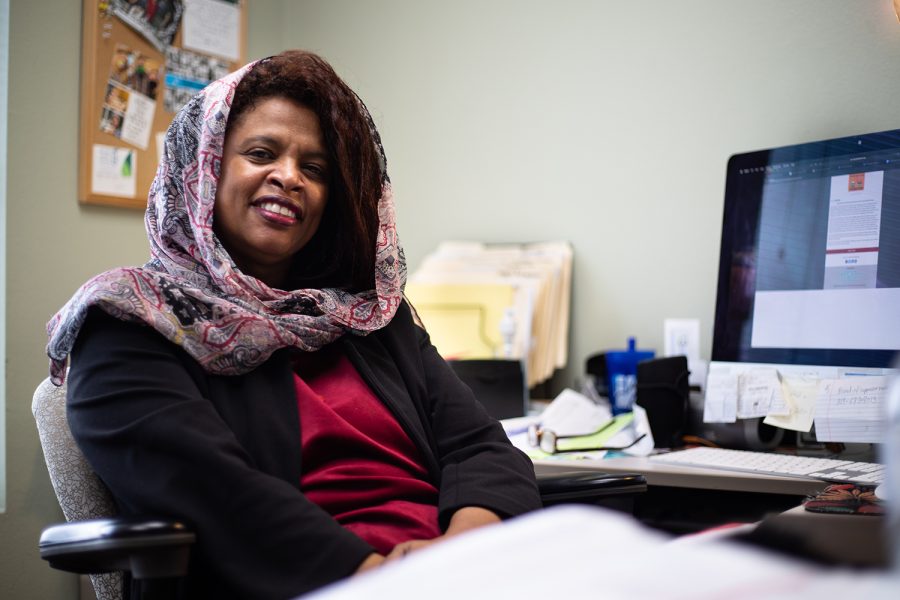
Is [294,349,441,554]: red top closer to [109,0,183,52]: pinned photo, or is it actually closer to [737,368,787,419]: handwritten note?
[737,368,787,419]: handwritten note

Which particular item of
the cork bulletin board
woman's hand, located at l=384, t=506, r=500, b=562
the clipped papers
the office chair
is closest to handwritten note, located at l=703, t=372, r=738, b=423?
the clipped papers

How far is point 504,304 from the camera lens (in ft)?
7.04

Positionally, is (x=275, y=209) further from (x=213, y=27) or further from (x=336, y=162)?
(x=213, y=27)

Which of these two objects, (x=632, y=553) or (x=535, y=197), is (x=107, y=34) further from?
(x=632, y=553)

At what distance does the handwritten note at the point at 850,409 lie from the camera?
4.57ft

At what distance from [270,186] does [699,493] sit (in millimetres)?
1133

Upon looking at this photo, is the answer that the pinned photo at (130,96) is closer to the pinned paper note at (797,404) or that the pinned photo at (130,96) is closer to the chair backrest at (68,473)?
the chair backrest at (68,473)

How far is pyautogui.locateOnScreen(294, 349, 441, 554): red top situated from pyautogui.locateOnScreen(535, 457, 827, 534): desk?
370 millimetres

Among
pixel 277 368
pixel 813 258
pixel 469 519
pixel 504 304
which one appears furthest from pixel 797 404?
pixel 277 368

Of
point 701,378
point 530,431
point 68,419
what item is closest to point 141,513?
point 68,419

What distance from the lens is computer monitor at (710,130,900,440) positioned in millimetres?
1433

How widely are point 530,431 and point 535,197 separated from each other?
0.89 m

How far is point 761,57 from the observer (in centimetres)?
192

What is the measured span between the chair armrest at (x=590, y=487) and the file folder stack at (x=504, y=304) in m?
0.80
